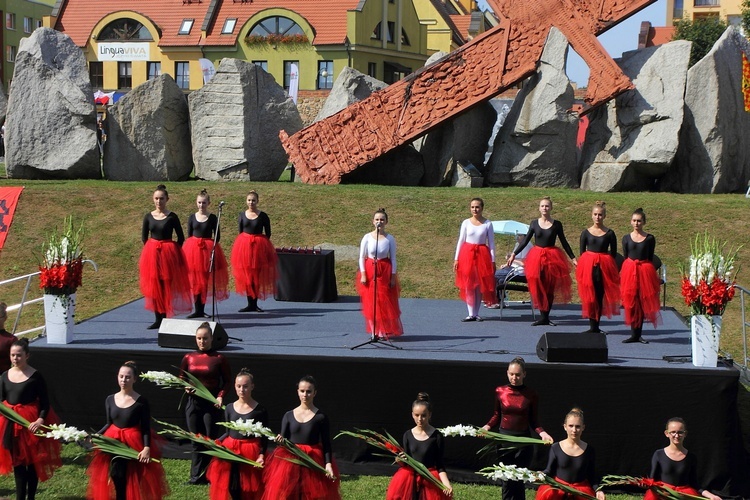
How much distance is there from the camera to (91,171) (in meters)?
22.7

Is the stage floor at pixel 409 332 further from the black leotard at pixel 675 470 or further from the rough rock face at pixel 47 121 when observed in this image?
the rough rock face at pixel 47 121

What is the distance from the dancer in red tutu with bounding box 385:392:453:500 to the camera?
704cm

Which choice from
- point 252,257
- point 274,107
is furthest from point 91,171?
point 252,257

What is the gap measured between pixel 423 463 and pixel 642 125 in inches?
580

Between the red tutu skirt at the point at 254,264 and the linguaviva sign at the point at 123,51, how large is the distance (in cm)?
3667

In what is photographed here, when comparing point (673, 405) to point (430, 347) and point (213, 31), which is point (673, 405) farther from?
point (213, 31)

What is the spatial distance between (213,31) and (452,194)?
94.0 feet

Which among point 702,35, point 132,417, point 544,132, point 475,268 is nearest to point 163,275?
point 475,268

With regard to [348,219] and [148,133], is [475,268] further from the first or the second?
[148,133]

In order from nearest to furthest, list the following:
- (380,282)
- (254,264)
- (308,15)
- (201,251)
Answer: (380,282), (201,251), (254,264), (308,15)

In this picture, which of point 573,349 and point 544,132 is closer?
point 573,349

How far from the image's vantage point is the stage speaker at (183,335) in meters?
9.74

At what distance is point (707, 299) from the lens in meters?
9.18

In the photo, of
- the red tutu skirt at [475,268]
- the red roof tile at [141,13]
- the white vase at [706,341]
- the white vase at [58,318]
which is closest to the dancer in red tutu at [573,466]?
the white vase at [706,341]
